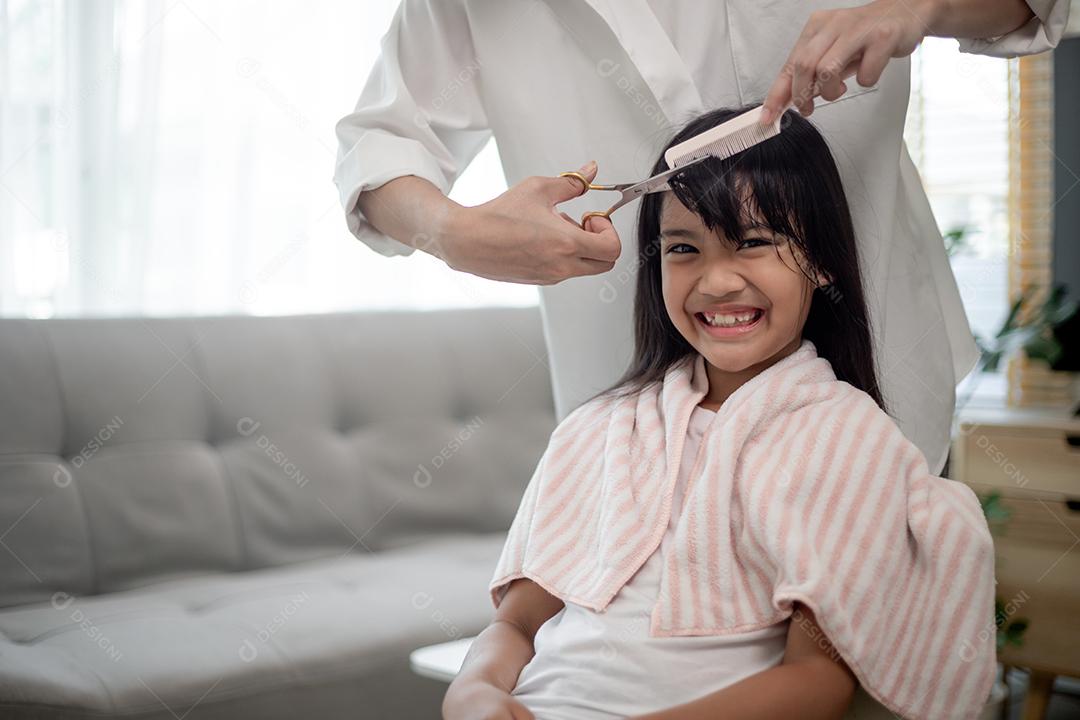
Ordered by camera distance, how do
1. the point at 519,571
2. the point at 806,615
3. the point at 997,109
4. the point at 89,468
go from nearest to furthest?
1. the point at 806,615
2. the point at 519,571
3. the point at 89,468
4. the point at 997,109

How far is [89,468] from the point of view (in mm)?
2154

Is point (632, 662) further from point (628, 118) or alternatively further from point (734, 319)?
point (628, 118)

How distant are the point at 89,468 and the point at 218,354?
39 centimetres

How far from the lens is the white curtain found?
2592 mm

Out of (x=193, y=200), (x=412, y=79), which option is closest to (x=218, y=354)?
(x=193, y=200)

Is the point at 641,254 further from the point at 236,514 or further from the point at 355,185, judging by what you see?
the point at 236,514

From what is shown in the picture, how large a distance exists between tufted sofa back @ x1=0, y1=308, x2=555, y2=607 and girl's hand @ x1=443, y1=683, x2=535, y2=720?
53.0 inches

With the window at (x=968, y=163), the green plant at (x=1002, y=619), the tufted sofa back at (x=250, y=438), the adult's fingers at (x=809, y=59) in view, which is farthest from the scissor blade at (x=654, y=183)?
the window at (x=968, y=163)

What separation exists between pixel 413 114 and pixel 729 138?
417 mm

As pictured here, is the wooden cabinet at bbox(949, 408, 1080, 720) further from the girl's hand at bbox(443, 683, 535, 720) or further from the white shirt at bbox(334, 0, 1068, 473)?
the girl's hand at bbox(443, 683, 535, 720)

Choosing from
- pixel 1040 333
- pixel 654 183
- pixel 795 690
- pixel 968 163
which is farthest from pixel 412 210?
pixel 968 163

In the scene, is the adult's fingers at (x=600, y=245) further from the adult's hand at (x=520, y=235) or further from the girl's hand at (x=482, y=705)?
the girl's hand at (x=482, y=705)

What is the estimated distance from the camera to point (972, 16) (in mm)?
1055

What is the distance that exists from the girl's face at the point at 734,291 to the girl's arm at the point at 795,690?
282 millimetres
